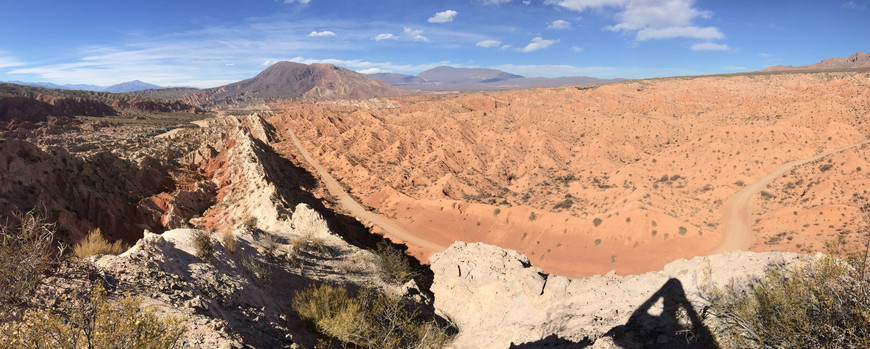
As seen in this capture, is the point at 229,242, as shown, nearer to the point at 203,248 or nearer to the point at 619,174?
the point at 203,248

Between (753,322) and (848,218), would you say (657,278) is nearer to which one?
(753,322)

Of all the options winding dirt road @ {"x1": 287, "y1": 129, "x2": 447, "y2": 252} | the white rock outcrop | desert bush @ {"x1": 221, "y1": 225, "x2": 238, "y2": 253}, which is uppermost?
desert bush @ {"x1": 221, "y1": 225, "x2": 238, "y2": 253}

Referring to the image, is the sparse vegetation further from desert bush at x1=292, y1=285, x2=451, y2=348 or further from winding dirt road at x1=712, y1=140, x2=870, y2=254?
desert bush at x1=292, y1=285, x2=451, y2=348

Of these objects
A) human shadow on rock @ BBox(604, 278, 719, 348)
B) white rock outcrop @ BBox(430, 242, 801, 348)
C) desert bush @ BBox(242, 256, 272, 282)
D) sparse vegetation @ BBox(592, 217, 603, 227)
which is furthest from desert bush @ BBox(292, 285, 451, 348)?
sparse vegetation @ BBox(592, 217, 603, 227)

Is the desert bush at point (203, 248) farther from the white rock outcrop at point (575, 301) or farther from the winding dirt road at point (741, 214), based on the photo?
the winding dirt road at point (741, 214)

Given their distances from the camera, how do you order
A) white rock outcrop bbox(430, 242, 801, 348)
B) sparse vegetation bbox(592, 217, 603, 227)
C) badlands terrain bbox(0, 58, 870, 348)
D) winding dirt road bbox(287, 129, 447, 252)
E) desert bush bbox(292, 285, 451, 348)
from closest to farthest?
1. desert bush bbox(292, 285, 451, 348)
2. white rock outcrop bbox(430, 242, 801, 348)
3. badlands terrain bbox(0, 58, 870, 348)
4. sparse vegetation bbox(592, 217, 603, 227)
5. winding dirt road bbox(287, 129, 447, 252)

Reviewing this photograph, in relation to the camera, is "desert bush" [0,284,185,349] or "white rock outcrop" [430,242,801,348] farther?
"white rock outcrop" [430,242,801,348]

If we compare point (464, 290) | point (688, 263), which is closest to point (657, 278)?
point (688, 263)
